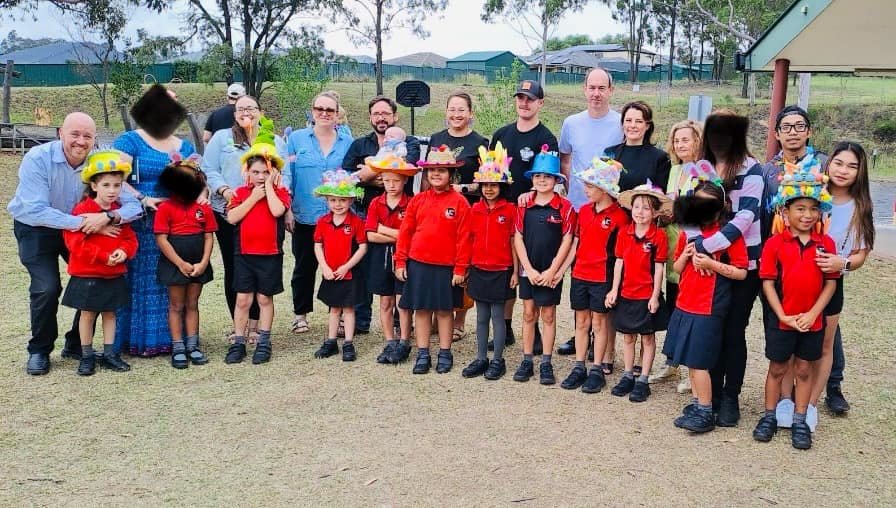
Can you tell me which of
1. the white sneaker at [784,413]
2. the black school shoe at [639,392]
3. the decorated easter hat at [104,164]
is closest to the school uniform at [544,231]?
the black school shoe at [639,392]

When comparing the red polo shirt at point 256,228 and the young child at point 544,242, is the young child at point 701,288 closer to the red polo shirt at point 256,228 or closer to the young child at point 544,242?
the young child at point 544,242

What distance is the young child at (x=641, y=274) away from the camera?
187 inches

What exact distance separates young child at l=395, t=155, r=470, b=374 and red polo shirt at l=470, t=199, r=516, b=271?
79mm

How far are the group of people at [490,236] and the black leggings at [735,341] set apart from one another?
0.4 inches

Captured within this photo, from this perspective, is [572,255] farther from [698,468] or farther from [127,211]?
[127,211]

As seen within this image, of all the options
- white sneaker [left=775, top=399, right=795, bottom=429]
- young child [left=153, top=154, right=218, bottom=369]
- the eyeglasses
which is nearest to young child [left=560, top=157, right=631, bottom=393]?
the eyeglasses

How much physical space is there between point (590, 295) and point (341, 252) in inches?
71.6

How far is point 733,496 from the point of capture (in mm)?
3652

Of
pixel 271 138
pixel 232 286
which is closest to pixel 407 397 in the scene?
pixel 232 286

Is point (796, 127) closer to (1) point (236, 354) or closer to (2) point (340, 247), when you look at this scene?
(2) point (340, 247)

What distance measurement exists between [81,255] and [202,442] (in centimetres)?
171

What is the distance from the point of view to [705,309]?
14.4 ft

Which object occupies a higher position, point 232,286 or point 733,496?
point 232,286

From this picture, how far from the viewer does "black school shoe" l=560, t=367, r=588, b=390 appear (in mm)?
5105
